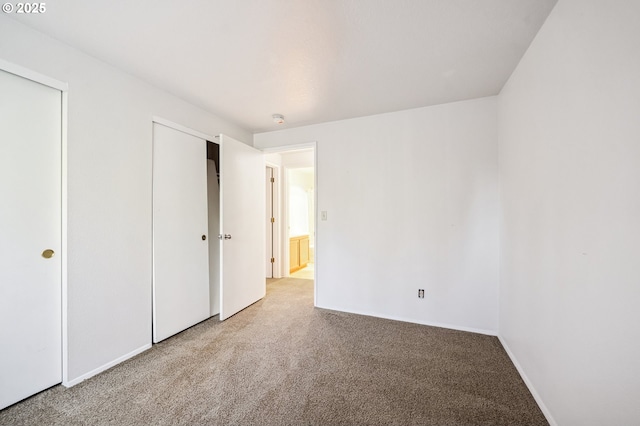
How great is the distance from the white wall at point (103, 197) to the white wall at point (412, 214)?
1.83 metres

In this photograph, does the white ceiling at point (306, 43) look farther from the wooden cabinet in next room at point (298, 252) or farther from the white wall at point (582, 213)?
the wooden cabinet in next room at point (298, 252)

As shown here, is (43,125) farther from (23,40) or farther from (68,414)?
(68,414)

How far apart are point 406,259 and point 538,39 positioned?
209cm

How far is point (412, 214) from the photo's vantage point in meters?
2.78

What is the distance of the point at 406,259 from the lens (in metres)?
2.80

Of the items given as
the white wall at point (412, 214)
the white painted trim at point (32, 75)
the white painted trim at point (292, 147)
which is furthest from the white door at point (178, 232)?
the white wall at point (412, 214)

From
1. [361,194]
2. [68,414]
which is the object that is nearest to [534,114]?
[361,194]

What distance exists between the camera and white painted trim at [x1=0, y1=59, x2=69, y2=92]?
1453mm

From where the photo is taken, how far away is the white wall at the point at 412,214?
2518 mm

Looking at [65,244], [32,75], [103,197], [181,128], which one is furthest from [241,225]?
[32,75]

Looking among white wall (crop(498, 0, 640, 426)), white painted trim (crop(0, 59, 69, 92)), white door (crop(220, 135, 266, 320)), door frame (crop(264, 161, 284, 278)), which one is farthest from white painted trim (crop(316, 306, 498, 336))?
white painted trim (crop(0, 59, 69, 92))

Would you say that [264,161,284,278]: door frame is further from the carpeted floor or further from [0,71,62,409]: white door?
[0,71,62,409]: white door

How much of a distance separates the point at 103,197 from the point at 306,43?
189 cm

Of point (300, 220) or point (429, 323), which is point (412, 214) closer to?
point (429, 323)
